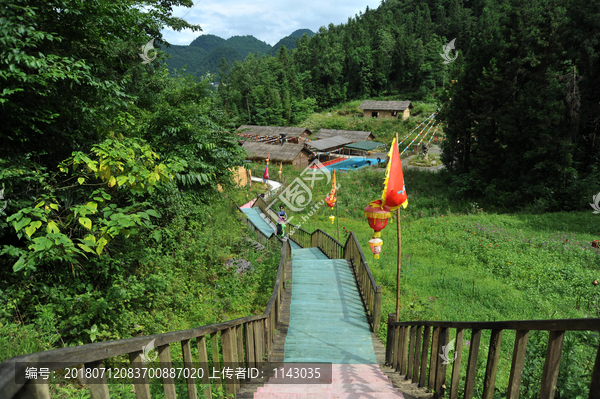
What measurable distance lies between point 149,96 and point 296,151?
26.1m

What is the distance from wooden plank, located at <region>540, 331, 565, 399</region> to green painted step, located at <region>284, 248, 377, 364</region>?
12.5 feet

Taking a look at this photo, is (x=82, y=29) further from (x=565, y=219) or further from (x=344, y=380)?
(x=565, y=219)

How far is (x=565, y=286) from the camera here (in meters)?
9.05

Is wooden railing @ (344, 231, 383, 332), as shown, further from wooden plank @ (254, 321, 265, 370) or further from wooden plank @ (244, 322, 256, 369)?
wooden plank @ (244, 322, 256, 369)

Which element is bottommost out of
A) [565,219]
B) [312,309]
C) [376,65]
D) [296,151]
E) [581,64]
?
[312,309]

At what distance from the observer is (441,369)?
Result: 3281 millimetres

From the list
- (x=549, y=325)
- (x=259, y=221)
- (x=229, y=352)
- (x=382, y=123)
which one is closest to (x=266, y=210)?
(x=259, y=221)

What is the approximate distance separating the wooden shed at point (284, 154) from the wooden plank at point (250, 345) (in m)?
31.4

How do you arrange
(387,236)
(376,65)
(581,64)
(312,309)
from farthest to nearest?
(376,65) → (581,64) → (387,236) → (312,309)

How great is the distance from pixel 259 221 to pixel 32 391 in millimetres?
17264

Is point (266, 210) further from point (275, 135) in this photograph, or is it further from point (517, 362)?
point (275, 135)

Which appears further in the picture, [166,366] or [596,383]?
[166,366]

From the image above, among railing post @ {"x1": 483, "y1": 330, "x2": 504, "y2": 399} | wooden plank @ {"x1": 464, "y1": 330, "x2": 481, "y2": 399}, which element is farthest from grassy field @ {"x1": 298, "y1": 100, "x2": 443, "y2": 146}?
railing post @ {"x1": 483, "y1": 330, "x2": 504, "y2": 399}

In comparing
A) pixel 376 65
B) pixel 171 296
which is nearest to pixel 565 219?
pixel 171 296
